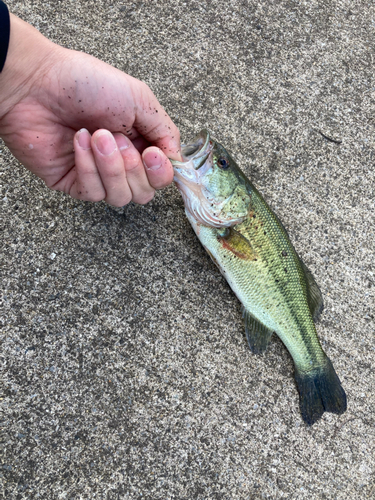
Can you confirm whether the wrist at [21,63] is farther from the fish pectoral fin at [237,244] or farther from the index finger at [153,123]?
the fish pectoral fin at [237,244]

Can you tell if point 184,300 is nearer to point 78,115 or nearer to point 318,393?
point 318,393

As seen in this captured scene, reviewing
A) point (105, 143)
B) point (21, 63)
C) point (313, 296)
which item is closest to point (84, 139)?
point (105, 143)

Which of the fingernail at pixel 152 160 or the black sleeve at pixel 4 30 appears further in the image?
the fingernail at pixel 152 160

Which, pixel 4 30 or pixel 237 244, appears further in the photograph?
pixel 237 244

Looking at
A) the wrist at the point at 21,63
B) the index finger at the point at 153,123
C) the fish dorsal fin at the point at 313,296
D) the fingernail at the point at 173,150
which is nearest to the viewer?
the wrist at the point at 21,63

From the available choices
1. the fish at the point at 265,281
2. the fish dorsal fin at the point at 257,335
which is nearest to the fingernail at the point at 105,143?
the fish at the point at 265,281

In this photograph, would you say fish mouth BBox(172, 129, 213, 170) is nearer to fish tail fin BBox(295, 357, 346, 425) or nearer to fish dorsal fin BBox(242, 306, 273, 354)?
fish dorsal fin BBox(242, 306, 273, 354)

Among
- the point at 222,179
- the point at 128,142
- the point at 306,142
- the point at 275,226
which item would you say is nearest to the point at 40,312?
the point at 128,142

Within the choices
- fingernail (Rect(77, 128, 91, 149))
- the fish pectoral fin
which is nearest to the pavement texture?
the fish pectoral fin
